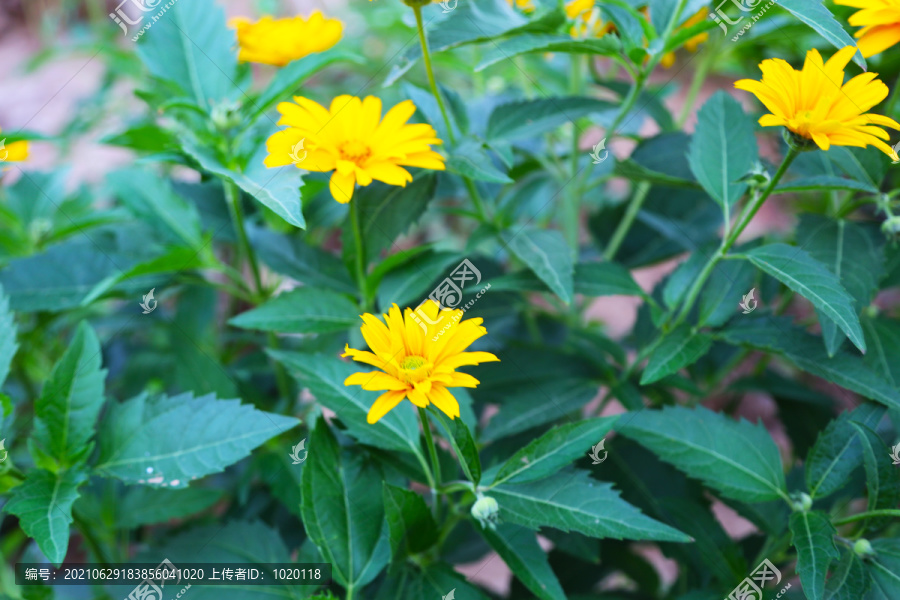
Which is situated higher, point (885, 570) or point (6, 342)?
point (6, 342)

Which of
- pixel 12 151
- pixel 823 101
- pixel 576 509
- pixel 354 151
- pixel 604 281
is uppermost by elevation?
pixel 823 101

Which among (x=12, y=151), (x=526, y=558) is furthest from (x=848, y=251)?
(x=12, y=151)

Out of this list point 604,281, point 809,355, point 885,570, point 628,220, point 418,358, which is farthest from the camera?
point 628,220

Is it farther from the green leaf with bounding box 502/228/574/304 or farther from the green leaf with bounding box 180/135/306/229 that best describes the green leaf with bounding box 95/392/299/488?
the green leaf with bounding box 502/228/574/304

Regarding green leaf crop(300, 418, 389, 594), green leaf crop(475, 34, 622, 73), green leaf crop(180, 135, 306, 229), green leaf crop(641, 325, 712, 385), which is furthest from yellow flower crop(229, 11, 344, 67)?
green leaf crop(641, 325, 712, 385)

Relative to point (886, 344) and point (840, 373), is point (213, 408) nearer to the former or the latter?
point (840, 373)

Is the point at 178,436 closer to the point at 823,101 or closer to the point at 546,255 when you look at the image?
the point at 546,255
